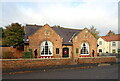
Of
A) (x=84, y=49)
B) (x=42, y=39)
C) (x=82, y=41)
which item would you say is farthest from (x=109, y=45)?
(x=42, y=39)

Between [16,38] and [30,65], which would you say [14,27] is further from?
[30,65]

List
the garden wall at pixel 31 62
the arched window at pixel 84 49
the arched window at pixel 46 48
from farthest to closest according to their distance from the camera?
the arched window at pixel 84 49
the arched window at pixel 46 48
the garden wall at pixel 31 62

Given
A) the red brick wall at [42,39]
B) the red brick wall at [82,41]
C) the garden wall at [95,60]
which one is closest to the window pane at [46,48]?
the red brick wall at [42,39]

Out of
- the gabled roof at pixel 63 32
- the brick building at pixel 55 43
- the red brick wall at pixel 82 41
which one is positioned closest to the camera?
the brick building at pixel 55 43

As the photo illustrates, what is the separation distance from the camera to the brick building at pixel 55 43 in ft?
79.2

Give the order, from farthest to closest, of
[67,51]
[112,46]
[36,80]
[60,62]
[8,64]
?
[112,46], [67,51], [60,62], [8,64], [36,80]

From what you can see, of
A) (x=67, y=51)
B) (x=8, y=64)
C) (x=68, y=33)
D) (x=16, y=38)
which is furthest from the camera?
(x=68, y=33)

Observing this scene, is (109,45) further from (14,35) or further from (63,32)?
(14,35)

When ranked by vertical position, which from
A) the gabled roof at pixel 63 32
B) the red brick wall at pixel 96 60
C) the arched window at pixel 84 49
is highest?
the gabled roof at pixel 63 32

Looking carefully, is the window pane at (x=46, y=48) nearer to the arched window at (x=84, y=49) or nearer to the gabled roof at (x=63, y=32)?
the gabled roof at (x=63, y=32)

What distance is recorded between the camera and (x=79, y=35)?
2781cm

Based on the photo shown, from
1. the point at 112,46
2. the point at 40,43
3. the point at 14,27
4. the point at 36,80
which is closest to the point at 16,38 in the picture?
the point at 14,27

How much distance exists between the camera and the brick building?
24125 millimetres

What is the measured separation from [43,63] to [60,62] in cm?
258
